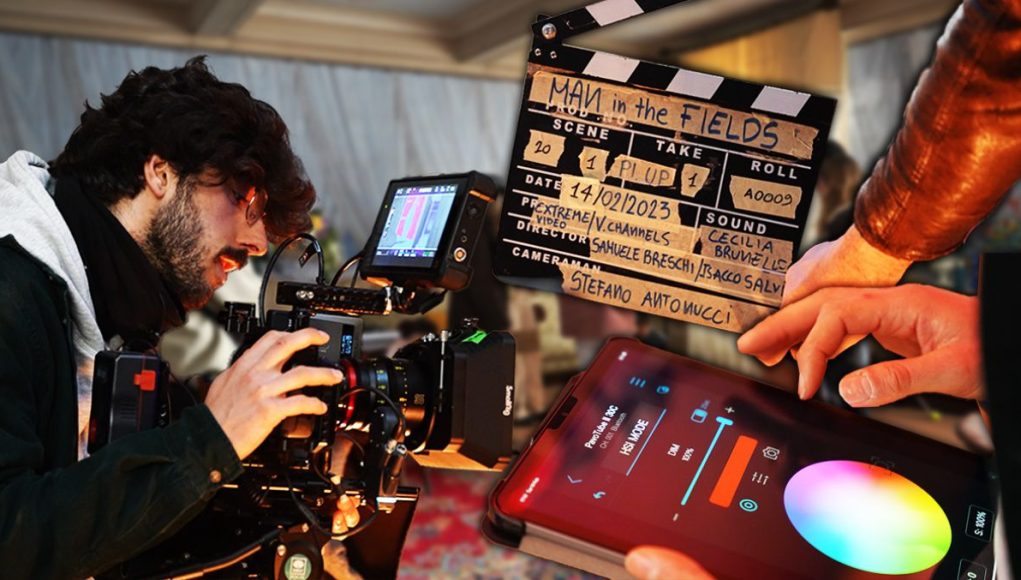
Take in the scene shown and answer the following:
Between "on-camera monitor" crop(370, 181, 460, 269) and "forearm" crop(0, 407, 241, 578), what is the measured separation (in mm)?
331

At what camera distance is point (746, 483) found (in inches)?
32.2

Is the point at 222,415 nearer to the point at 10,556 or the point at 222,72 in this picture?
the point at 10,556

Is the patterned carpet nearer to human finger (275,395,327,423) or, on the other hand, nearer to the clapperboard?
human finger (275,395,327,423)

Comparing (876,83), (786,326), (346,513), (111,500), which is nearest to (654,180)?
(786,326)

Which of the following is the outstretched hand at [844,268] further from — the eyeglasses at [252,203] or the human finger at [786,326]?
the eyeglasses at [252,203]

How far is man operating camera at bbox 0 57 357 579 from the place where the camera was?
1.11m

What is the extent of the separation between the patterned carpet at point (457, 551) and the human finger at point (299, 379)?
2216 millimetres

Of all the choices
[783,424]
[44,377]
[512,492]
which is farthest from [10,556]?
[783,424]

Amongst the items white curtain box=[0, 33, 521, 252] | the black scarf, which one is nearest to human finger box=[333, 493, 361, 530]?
the black scarf

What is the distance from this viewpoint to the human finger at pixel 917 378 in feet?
2.79

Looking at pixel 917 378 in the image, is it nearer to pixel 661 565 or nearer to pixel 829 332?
pixel 829 332

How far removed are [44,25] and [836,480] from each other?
5911 mm

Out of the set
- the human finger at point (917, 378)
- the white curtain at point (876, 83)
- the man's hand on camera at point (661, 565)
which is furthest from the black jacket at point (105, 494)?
the white curtain at point (876, 83)

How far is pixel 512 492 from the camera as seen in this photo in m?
0.79
